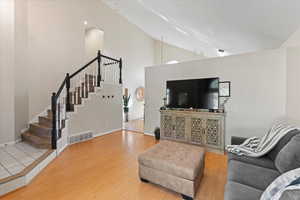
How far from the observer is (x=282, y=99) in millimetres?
2893

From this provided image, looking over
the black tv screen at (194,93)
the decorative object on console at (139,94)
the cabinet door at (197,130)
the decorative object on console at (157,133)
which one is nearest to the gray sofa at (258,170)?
the cabinet door at (197,130)

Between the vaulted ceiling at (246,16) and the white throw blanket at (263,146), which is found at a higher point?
the vaulted ceiling at (246,16)

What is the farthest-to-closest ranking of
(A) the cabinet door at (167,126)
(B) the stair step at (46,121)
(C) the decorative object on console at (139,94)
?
(C) the decorative object on console at (139,94), (A) the cabinet door at (167,126), (B) the stair step at (46,121)

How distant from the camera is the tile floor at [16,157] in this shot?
2172 mm

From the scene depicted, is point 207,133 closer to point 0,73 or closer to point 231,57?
point 231,57

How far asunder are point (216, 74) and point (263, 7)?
4.92ft

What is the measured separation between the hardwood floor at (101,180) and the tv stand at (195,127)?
1.04 feet

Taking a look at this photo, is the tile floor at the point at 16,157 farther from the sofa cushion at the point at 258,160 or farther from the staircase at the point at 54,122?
the sofa cushion at the point at 258,160

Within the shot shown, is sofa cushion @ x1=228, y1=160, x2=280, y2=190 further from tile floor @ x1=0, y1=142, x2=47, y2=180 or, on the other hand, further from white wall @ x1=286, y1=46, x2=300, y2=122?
tile floor @ x1=0, y1=142, x2=47, y2=180

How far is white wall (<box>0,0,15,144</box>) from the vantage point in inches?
127

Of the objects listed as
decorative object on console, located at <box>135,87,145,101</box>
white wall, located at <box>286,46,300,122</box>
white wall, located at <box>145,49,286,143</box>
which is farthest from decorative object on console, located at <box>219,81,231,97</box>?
decorative object on console, located at <box>135,87,145,101</box>

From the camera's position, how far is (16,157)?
2639 mm

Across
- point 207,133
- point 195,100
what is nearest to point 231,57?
point 195,100

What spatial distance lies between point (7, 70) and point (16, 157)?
1983mm
